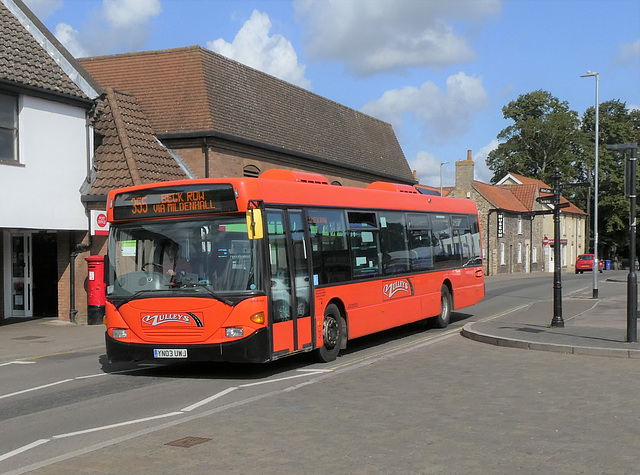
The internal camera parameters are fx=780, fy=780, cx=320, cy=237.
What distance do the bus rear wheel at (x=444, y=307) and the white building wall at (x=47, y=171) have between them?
31.7 ft

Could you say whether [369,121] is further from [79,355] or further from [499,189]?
[499,189]

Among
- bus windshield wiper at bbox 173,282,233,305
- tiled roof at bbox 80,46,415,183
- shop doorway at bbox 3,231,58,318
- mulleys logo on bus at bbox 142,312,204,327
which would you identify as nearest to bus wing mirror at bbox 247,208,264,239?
bus windshield wiper at bbox 173,282,233,305

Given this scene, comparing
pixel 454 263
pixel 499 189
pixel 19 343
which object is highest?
pixel 499 189

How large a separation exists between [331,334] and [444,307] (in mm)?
5944

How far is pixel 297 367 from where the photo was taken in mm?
12391

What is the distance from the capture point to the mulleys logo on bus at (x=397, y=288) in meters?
15.0

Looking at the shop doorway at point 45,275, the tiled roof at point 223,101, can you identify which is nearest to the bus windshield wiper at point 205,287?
the shop doorway at point 45,275

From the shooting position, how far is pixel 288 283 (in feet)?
38.0

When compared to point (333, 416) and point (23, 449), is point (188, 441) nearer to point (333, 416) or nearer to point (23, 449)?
point (23, 449)

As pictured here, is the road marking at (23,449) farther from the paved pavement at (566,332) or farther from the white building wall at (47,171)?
the white building wall at (47,171)

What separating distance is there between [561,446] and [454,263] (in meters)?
12.0

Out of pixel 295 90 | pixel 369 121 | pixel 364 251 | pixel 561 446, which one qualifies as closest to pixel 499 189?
pixel 369 121

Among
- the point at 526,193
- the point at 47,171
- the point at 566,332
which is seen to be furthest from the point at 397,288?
the point at 526,193

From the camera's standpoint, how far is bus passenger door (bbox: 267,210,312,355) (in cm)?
1121
